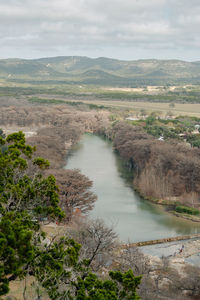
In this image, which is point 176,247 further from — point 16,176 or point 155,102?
point 155,102

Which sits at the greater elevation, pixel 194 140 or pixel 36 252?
pixel 36 252

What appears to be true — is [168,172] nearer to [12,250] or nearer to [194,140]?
[194,140]

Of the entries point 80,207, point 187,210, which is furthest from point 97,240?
point 187,210

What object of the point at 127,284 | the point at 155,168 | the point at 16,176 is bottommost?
the point at 155,168

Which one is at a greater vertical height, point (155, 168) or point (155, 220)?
point (155, 168)

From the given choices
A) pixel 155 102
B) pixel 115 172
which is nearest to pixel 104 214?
pixel 115 172

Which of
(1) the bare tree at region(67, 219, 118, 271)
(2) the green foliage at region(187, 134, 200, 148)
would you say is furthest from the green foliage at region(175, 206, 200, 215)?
(2) the green foliage at region(187, 134, 200, 148)
